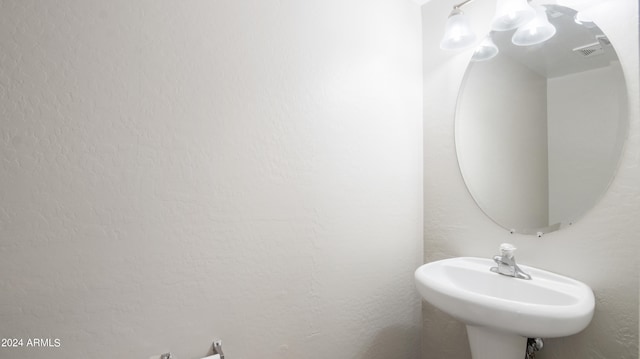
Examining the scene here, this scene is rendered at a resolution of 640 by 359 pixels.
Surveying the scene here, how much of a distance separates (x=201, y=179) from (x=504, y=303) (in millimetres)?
965

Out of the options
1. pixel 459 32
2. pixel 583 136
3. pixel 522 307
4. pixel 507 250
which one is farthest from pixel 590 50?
pixel 522 307

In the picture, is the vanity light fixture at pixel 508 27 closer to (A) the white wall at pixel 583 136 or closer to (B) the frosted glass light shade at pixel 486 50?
(B) the frosted glass light shade at pixel 486 50

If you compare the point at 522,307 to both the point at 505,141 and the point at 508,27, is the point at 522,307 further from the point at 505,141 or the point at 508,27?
the point at 508,27

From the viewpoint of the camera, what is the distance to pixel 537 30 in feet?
3.38

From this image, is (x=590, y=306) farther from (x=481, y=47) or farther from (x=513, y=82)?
(x=481, y=47)

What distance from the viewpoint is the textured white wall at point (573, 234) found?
829 mm

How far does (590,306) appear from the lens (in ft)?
2.48

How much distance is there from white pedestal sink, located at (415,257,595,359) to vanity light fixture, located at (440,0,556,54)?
913mm

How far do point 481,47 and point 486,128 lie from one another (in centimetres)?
36

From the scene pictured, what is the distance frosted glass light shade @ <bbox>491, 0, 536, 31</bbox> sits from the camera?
3.18ft

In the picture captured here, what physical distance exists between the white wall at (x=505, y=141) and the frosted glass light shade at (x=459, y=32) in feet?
0.40

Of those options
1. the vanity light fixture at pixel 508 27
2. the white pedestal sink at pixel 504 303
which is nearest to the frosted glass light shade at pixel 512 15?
the vanity light fixture at pixel 508 27

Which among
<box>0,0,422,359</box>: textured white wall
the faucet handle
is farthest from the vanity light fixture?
the faucet handle

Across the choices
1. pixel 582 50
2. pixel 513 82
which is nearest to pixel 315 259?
pixel 513 82
